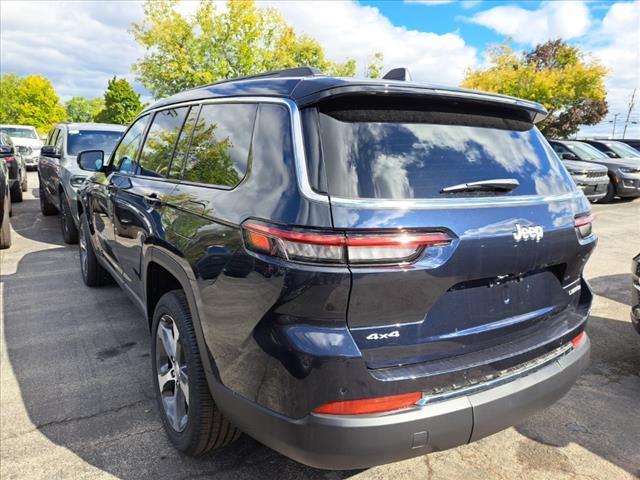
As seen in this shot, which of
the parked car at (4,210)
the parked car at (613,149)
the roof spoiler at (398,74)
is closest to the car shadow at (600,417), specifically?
the roof spoiler at (398,74)

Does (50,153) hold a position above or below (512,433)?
above

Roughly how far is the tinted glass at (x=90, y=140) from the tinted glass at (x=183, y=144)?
17.6 feet

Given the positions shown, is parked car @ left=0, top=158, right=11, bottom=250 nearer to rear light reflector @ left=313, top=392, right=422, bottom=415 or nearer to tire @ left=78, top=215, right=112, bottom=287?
tire @ left=78, top=215, right=112, bottom=287

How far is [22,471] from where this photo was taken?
2.37 meters

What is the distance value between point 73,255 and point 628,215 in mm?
11480

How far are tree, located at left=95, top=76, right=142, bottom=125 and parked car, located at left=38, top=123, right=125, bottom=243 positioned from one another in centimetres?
5033

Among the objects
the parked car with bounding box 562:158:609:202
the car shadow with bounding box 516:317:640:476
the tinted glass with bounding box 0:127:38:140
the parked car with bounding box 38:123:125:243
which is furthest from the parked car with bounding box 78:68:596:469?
the tinted glass with bounding box 0:127:38:140

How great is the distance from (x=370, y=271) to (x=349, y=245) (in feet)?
0.38

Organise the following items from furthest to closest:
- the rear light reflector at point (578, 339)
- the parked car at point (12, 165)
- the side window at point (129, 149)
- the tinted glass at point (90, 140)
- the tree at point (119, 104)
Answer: the tree at point (119, 104)
the tinted glass at point (90, 140)
the parked car at point (12, 165)
the side window at point (129, 149)
the rear light reflector at point (578, 339)

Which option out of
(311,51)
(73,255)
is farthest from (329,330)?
(311,51)

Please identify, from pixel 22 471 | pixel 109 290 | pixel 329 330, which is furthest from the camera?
pixel 109 290

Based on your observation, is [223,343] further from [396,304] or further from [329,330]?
[396,304]

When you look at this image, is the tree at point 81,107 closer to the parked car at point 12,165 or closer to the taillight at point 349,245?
the parked car at point 12,165

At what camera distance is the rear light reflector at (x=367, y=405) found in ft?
5.51
